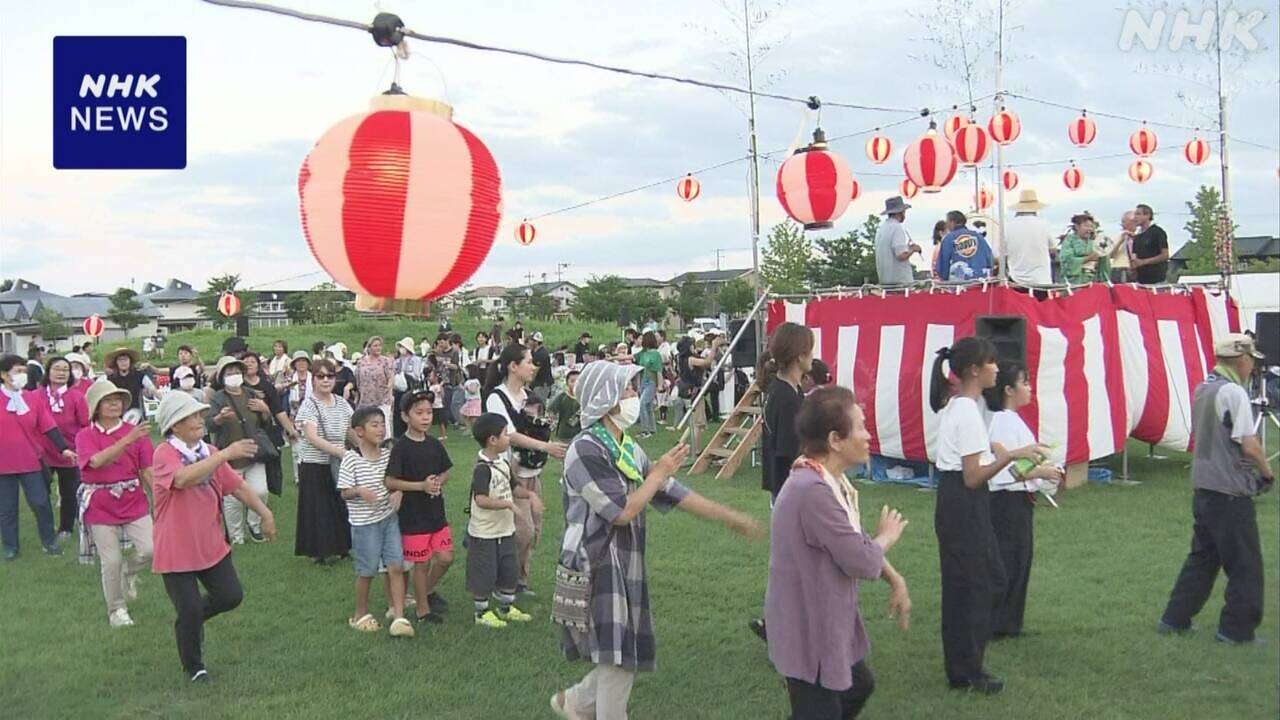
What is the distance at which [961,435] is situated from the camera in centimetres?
437

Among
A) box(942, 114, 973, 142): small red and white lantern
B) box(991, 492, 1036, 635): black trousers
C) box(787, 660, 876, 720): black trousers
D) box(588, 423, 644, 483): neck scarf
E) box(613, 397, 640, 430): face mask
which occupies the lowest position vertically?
box(787, 660, 876, 720): black trousers

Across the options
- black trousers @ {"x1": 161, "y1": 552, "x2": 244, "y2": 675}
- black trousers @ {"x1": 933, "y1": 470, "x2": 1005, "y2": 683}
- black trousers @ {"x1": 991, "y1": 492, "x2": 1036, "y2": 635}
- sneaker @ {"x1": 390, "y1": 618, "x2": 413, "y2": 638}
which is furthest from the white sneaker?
black trousers @ {"x1": 991, "y1": 492, "x2": 1036, "y2": 635}

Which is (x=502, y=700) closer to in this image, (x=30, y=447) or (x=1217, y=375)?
(x=1217, y=375)

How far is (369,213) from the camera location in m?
3.31

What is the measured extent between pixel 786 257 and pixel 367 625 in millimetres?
31110

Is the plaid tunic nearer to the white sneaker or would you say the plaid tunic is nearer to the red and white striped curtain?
the white sneaker

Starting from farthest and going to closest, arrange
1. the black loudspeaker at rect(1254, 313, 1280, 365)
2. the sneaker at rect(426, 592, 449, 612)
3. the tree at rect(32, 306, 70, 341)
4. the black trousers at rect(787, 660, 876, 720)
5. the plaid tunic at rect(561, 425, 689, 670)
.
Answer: the tree at rect(32, 306, 70, 341) < the black loudspeaker at rect(1254, 313, 1280, 365) < the sneaker at rect(426, 592, 449, 612) < the plaid tunic at rect(561, 425, 689, 670) < the black trousers at rect(787, 660, 876, 720)

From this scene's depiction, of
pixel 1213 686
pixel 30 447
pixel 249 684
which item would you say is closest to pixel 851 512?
pixel 1213 686

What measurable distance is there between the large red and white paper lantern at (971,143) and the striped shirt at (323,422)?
26.1ft

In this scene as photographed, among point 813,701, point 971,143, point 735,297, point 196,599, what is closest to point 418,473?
point 196,599

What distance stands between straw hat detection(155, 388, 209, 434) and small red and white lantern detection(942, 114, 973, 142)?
9.57 metres

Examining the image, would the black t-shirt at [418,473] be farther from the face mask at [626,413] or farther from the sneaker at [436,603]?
the face mask at [626,413]

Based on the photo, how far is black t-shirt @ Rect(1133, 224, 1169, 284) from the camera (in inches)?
429

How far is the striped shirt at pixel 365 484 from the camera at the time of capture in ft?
19.0
